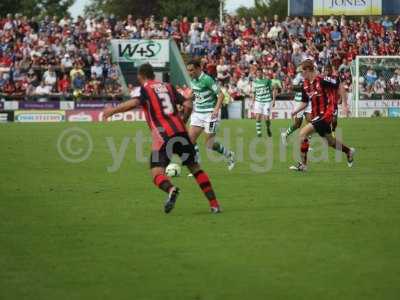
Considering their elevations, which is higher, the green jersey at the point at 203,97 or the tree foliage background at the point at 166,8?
the tree foliage background at the point at 166,8

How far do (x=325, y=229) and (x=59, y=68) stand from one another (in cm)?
3336

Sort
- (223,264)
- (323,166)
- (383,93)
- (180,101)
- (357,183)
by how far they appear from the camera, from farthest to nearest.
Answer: (383,93) < (323,166) < (357,183) < (180,101) < (223,264)

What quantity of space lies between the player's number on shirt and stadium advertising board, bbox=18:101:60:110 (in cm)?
2951

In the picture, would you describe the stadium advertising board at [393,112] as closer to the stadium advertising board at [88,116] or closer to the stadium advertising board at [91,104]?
the stadium advertising board at [88,116]

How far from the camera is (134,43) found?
1769 inches

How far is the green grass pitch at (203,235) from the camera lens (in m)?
8.18

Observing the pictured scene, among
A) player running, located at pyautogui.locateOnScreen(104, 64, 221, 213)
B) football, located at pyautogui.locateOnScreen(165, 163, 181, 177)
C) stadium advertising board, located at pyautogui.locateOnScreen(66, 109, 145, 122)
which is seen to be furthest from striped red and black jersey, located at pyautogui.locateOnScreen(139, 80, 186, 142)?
stadium advertising board, located at pyautogui.locateOnScreen(66, 109, 145, 122)

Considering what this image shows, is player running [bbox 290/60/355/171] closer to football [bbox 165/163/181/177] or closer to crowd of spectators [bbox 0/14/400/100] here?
football [bbox 165/163/181/177]

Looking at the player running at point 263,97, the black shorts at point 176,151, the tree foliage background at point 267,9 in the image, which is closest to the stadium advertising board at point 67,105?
the player running at point 263,97

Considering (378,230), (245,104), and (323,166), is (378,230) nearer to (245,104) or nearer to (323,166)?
(323,166)

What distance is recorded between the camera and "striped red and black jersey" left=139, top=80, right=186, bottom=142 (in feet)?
40.4

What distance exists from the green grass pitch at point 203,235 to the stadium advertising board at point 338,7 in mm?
30917

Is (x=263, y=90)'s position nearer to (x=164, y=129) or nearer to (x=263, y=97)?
(x=263, y=97)

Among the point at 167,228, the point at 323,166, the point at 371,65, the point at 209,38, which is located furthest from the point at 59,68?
the point at 167,228
